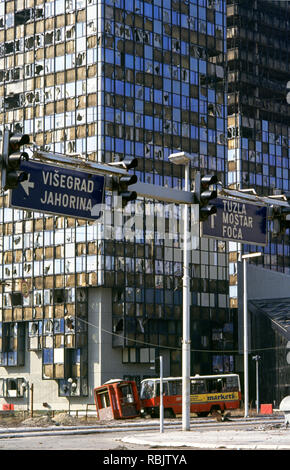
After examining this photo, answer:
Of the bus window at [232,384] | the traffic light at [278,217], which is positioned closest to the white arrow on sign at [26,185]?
the traffic light at [278,217]

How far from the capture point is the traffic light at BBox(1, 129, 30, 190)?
832 inches

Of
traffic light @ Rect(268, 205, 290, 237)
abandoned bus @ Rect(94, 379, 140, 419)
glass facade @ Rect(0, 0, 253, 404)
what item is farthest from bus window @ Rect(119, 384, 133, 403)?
traffic light @ Rect(268, 205, 290, 237)

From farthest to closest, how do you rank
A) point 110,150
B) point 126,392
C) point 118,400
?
point 110,150
point 126,392
point 118,400

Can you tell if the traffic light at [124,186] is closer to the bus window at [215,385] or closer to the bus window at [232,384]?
the bus window at [215,385]

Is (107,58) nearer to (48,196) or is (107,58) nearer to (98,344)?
(98,344)

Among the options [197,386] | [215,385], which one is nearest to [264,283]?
[215,385]

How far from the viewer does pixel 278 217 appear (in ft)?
95.8

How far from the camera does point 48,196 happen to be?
911 inches

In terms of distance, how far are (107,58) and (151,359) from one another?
3167 cm

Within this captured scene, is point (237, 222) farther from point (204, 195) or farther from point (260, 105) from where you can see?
point (260, 105)

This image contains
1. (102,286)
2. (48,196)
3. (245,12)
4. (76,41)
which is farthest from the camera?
(245,12)

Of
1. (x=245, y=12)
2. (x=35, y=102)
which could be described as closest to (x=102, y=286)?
(x=35, y=102)

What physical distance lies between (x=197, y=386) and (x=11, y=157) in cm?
5024

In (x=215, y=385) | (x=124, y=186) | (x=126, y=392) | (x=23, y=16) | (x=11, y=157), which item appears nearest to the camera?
(x=11, y=157)
